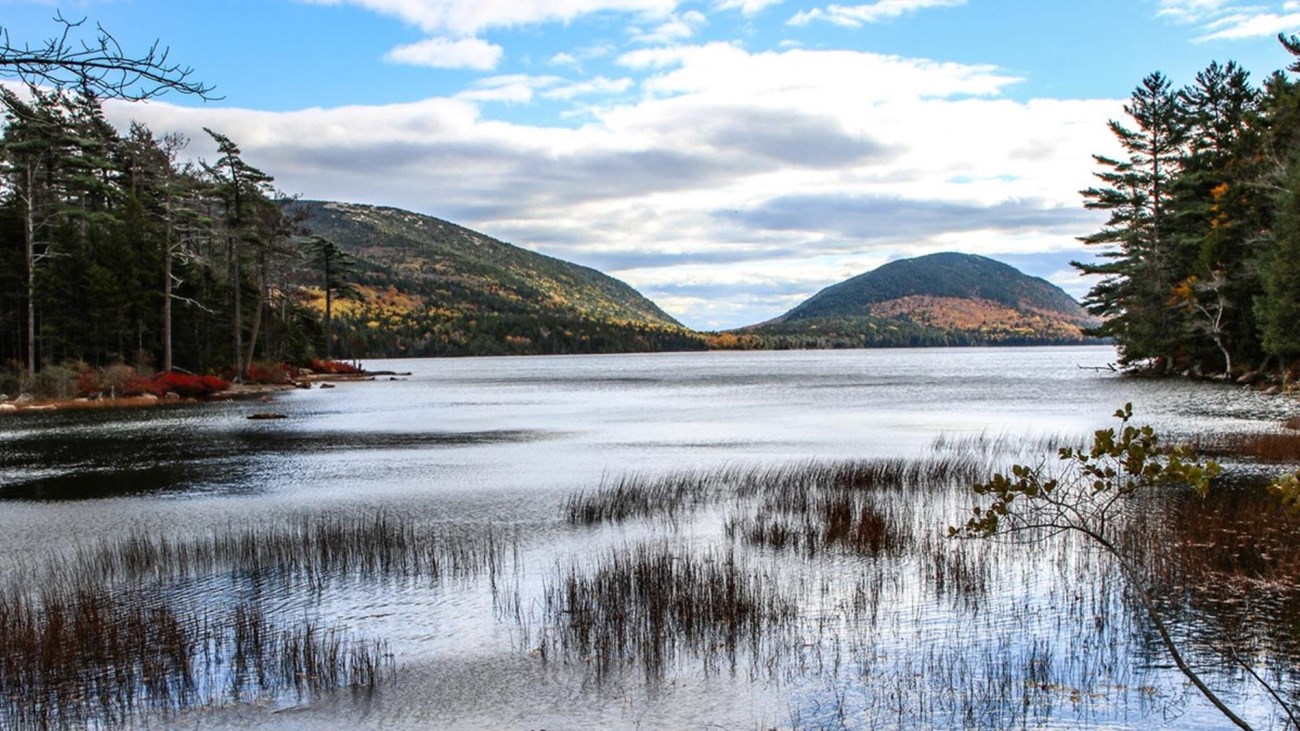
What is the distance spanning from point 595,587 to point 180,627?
5.13 metres

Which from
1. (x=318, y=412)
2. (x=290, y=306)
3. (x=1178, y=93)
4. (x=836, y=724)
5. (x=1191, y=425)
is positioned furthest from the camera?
(x=290, y=306)

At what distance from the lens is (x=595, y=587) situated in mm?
12891

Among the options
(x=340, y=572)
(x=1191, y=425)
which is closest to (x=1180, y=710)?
(x=340, y=572)

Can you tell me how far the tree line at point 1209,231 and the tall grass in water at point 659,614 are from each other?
144 feet

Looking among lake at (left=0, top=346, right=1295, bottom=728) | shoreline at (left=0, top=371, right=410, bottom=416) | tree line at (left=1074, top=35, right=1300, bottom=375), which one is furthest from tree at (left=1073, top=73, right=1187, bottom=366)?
shoreline at (left=0, top=371, right=410, bottom=416)

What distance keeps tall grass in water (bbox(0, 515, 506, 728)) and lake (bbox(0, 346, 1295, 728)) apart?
23 cm

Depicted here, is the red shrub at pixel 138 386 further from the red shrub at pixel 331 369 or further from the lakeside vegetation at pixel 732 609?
the lakeside vegetation at pixel 732 609

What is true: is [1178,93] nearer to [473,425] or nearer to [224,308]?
[473,425]

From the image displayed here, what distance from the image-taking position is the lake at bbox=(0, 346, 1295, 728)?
8.96 meters

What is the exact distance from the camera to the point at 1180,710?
8555 millimetres

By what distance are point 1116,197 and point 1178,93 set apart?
8751mm

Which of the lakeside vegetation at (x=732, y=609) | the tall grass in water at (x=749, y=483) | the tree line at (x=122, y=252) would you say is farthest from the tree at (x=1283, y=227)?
the tree line at (x=122, y=252)

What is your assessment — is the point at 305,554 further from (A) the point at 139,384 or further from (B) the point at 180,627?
(A) the point at 139,384

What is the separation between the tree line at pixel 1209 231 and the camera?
49062mm
